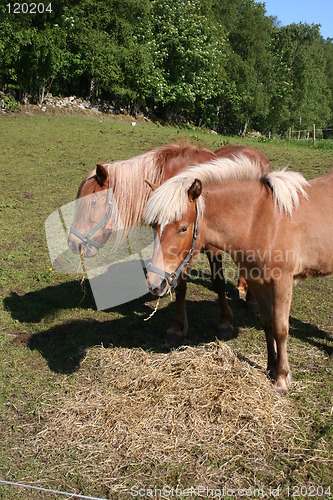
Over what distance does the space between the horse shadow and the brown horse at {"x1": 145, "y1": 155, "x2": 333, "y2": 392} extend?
141cm

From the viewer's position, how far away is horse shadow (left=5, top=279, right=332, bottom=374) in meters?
4.61

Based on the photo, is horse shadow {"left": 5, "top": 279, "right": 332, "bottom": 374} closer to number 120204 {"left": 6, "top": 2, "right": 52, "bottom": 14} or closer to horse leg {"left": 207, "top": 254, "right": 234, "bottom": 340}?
horse leg {"left": 207, "top": 254, "right": 234, "bottom": 340}

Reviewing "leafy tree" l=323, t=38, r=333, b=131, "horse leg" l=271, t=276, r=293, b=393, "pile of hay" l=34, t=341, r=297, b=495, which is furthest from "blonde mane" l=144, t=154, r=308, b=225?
"leafy tree" l=323, t=38, r=333, b=131

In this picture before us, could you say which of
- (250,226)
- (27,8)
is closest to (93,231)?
(250,226)

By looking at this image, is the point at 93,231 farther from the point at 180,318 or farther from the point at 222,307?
the point at 222,307

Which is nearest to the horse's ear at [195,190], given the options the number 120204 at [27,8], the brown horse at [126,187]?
the brown horse at [126,187]

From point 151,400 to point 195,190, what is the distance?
1.81m

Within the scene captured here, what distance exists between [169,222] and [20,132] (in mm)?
13956

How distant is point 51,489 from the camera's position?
2.85 metres

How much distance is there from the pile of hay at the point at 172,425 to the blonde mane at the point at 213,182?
149cm

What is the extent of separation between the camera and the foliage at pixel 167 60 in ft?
Result: 69.4

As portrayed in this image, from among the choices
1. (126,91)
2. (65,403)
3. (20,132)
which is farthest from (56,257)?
(126,91)

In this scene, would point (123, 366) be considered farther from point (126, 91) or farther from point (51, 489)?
point (126, 91)

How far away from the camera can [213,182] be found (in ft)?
11.6
